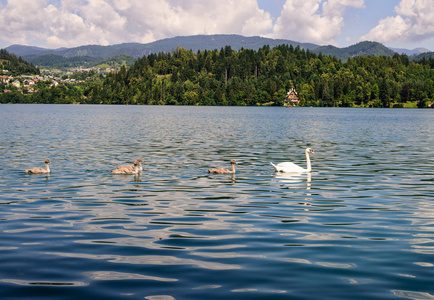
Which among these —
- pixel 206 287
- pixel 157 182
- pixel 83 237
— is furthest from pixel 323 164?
pixel 206 287

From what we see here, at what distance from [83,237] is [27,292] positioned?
4.66 meters

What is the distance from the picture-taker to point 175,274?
1186 centimetres

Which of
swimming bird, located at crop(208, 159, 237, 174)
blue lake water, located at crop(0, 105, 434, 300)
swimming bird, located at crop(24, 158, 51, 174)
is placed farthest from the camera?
swimming bird, located at crop(208, 159, 237, 174)

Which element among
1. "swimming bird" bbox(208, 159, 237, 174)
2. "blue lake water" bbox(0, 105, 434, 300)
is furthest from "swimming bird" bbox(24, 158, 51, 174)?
"swimming bird" bbox(208, 159, 237, 174)

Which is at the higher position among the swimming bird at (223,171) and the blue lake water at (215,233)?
the swimming bird at (223,171)

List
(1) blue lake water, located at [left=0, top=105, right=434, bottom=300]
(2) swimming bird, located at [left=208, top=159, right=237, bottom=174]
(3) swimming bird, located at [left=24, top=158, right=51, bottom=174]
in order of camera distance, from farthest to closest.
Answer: (2) swimming bird, located at [left=208, top=159, right=237, bottom=174], (3) swimming bird, located at [left=24, top=158, right=51, bottom=174], (1) blue lake water, located at [left=0, top=105, right=434, bottom=300]

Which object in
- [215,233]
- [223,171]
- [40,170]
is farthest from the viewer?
[223,171]

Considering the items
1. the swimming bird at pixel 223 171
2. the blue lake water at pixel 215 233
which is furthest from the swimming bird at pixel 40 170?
the swimming bird at pixel 223 171

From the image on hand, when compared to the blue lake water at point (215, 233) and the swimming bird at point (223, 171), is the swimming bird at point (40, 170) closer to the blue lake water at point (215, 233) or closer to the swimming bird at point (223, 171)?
the blue lake water at point (215, 233)

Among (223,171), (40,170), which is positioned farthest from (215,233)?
(40,170)

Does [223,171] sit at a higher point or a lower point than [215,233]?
higher

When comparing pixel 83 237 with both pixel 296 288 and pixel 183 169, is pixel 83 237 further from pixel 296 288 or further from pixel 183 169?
pixel 183 169

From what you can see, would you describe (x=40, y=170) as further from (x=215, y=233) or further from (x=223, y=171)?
(x=215, y=233)

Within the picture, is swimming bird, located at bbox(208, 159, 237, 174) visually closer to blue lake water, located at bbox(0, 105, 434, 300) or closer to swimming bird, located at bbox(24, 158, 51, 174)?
blue lake water, located at bbox(0, 105, 434, 300)
